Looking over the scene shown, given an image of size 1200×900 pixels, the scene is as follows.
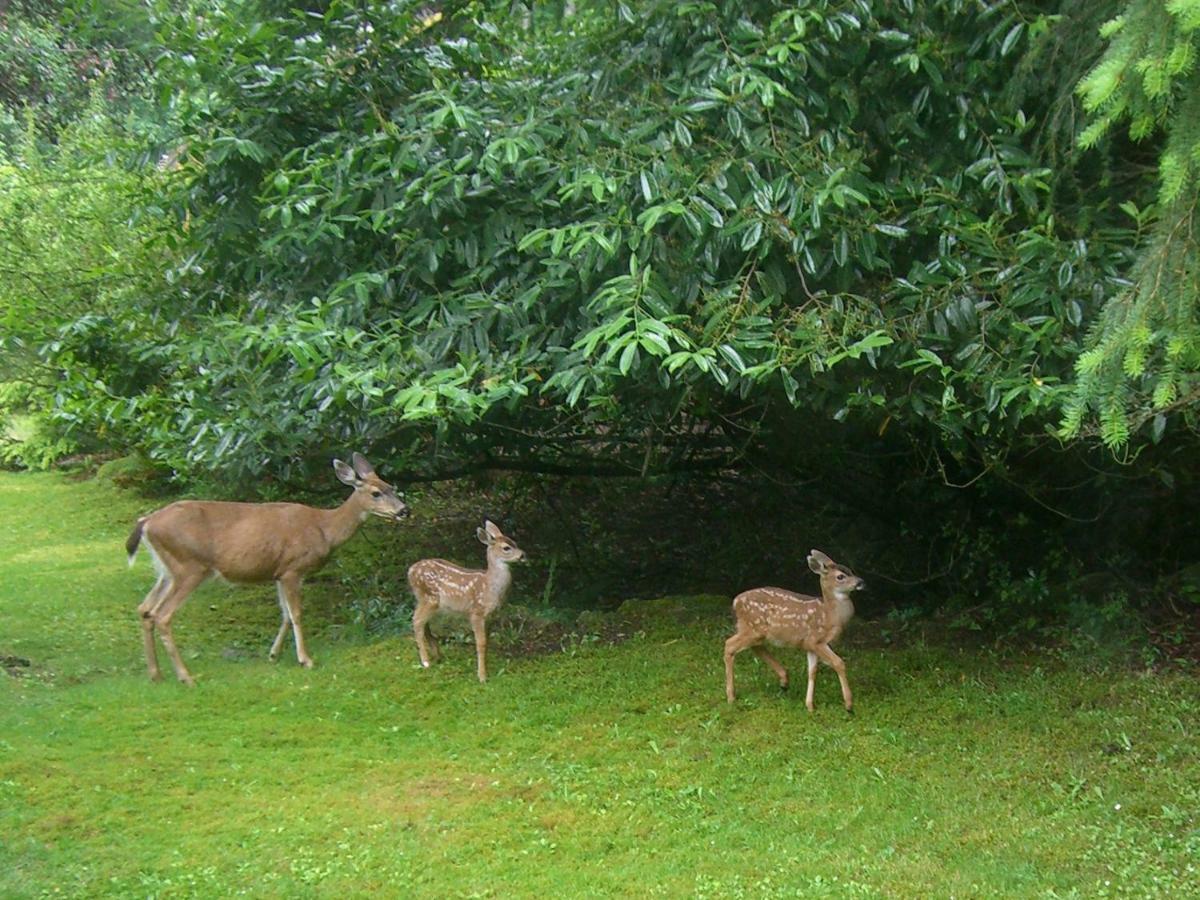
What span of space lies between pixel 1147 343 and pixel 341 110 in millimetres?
6029

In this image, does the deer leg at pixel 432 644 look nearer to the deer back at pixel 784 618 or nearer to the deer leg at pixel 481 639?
the deer leg at pixel 481 639

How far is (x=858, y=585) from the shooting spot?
7.37m

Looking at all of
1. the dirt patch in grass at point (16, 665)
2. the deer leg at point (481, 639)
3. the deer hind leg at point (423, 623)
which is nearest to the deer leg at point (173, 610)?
the dirt patch in grass at point (16, 665)

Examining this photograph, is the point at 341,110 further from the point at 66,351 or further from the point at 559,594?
the point at 559,594

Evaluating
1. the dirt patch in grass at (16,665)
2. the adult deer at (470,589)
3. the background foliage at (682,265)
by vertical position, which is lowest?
the dirt patch in grass at (16,665)

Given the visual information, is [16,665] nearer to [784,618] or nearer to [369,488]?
[369,488]

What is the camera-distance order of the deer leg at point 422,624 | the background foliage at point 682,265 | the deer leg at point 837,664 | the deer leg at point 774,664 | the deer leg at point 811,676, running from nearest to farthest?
1. the background foliage at point 682,265
2. the deer leg at point 837,664
3. the deer leg at point 811,676
4. the deer leg at point 774,664
5. the deer leg at point 422,624

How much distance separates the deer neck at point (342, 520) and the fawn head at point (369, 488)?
0.21 feet

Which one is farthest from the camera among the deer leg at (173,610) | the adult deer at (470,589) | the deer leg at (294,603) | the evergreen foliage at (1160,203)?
A: the deer leg at (294,603)

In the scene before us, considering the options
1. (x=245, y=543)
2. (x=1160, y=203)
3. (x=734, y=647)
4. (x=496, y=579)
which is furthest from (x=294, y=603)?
(x=1160, y=203)

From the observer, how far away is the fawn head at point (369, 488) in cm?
891

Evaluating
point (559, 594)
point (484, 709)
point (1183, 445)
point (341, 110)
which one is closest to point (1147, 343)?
point (1183, 445)

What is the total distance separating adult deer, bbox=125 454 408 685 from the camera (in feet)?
27.1

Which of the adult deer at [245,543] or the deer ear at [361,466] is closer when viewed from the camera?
the adult deer at [245,543]
